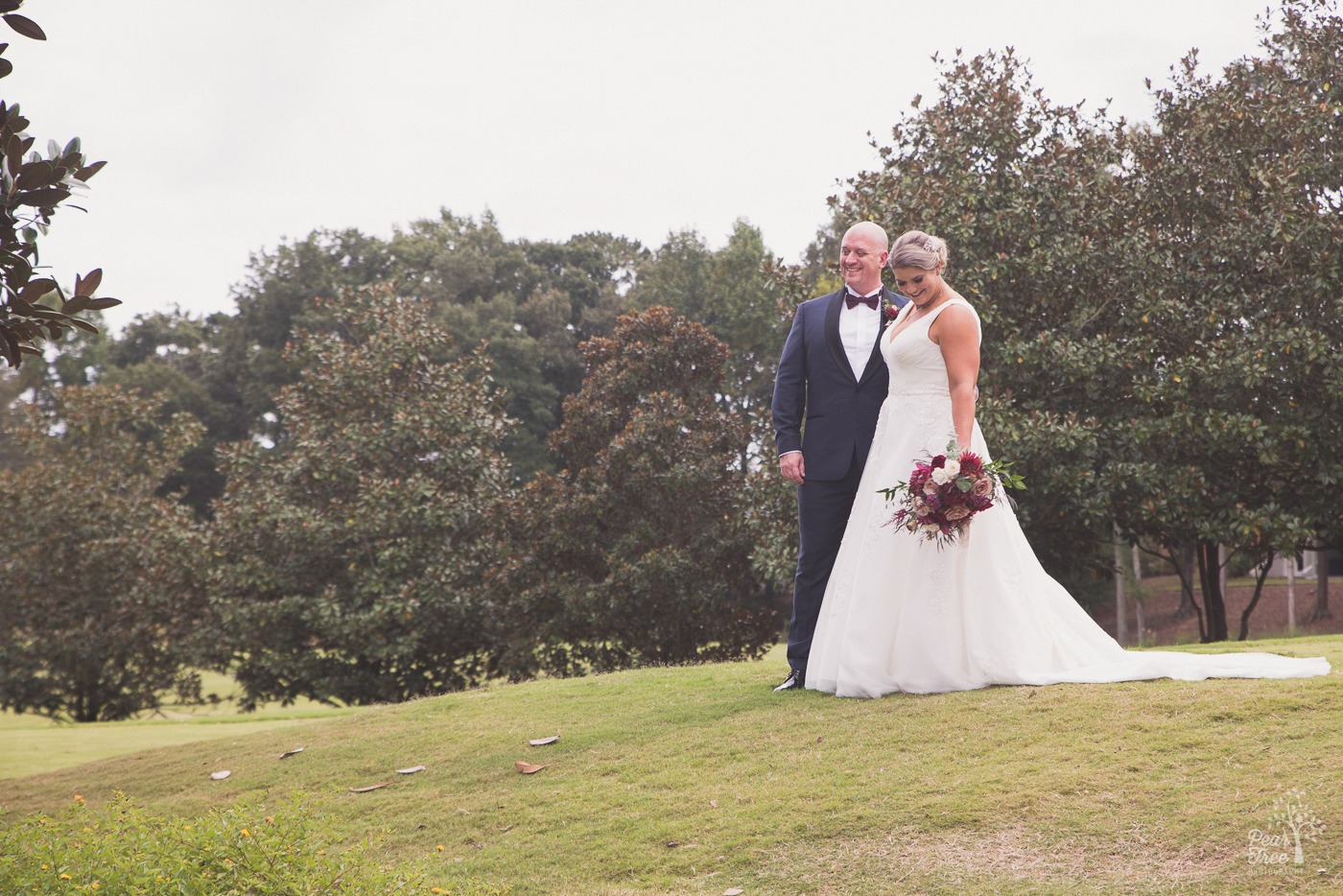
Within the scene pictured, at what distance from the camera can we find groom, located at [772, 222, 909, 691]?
6.45 metres

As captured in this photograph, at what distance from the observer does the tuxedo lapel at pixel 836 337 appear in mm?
6531

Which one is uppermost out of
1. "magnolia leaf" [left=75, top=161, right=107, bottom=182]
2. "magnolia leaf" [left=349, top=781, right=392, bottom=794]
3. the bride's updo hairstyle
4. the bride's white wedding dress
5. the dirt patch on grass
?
the bride's updo hairstyle

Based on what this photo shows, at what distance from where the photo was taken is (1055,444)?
11.5 meters

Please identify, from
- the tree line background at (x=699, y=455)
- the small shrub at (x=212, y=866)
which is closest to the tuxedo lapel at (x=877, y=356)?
the small shrub at (x=212, y=866)

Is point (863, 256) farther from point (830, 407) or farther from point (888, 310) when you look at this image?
point (830, 407)

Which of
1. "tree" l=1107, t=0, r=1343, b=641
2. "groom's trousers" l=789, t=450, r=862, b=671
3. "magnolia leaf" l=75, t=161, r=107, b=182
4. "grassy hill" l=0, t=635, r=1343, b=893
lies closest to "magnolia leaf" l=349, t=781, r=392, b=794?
"grassy hill" l=0, t=635, r=1343, b=893

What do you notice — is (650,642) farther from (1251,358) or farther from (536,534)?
(1251,358)

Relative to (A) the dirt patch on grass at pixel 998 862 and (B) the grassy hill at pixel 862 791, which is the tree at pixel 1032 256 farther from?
(A) the dirt patch on grass at pixel 998 862

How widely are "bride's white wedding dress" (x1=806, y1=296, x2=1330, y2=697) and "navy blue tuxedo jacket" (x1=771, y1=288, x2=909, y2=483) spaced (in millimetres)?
214

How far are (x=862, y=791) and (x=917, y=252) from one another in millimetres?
2806

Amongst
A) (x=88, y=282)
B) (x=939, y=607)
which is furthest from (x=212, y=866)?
(x=939, y=607)

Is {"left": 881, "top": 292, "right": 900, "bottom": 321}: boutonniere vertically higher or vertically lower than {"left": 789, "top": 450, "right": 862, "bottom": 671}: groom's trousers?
higher

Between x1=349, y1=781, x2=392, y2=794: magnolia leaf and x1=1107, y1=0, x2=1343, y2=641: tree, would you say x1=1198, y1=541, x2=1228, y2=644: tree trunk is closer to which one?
x1=1107, y1=0, x2=1343, y2=641: tree

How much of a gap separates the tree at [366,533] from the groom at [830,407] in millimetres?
9324
